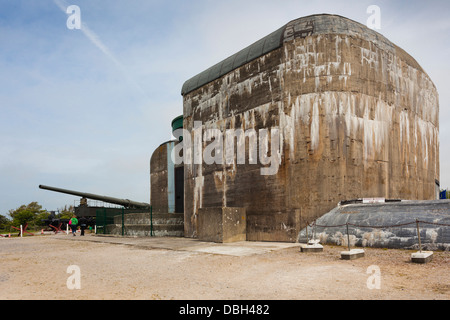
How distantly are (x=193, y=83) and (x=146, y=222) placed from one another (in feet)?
28.3

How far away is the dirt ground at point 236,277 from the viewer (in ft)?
18.1

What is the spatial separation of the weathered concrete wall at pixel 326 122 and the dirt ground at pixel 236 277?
136 inches

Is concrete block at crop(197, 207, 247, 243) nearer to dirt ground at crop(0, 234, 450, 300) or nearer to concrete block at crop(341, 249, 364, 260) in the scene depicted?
dirt ground at crop(0, 234, 450, 300)

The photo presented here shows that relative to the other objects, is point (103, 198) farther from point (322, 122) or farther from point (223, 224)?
point (322, 122)

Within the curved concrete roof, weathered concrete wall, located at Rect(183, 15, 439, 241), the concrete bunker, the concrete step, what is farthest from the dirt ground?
the concrete step

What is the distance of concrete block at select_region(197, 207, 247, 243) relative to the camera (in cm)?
1404

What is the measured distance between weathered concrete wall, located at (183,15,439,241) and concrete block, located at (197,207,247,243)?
1.47 ft

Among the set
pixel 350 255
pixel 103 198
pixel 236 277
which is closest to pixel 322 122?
pixel 350 255

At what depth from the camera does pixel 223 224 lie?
13969mm

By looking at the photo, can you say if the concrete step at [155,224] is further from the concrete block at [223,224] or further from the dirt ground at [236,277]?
the dirt ground at [236,277]

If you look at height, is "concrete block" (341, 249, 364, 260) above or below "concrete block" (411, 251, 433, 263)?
below

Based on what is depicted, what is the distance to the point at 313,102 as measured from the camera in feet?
44.7
